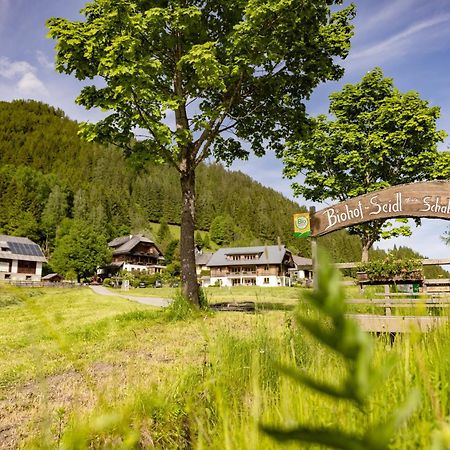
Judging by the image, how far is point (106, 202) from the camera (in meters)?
131

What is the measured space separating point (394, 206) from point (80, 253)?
249 ft

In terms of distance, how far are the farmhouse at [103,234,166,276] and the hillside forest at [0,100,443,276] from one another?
22.2 feet

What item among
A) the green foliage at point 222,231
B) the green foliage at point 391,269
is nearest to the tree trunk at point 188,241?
the green foliage at point 391,269

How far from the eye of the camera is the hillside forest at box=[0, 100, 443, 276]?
101188 millimetres

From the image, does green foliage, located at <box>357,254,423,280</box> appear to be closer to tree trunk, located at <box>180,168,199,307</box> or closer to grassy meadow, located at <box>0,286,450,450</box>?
grassy meadow, located at <box>0,286,450,450</box>

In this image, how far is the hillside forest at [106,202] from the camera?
101 m

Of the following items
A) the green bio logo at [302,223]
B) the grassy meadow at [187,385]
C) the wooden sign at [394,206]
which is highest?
the wooden sign at [394,206]

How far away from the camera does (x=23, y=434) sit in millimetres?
4086

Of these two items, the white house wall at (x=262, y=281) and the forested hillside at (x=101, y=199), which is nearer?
the white house wall at (x=262, y=281)

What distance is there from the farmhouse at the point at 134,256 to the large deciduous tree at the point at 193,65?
8913cm

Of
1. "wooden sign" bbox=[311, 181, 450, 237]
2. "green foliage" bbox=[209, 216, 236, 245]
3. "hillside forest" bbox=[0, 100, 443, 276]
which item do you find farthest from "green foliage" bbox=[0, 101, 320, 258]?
"wooden sign" bbox=[311, 181, 450, 237]

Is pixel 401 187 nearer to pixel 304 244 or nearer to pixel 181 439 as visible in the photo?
pixel 181 439

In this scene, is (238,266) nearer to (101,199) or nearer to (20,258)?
(20,258)

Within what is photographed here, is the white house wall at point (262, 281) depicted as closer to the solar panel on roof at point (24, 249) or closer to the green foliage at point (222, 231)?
the solar panel on roof at point (24, 249)
